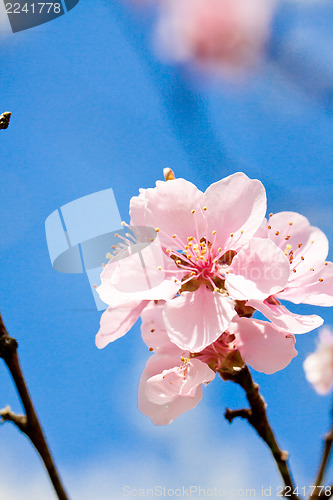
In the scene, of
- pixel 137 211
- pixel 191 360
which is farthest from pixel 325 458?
pixel 137 211

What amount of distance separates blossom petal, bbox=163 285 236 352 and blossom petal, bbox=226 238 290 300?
0.10 feet

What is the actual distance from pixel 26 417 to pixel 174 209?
40cm

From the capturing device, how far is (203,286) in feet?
2.61

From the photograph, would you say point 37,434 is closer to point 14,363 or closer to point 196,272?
point 14,363

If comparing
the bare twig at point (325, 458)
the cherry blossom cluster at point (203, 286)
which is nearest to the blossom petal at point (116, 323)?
the cherry blossom cluster at point (203, 286)

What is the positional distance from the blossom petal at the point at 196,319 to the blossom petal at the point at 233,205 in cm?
12

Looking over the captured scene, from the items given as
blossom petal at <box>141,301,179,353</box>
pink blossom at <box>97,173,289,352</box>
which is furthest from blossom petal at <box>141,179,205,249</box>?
blossom petal at <box>141,301,179,353</box>

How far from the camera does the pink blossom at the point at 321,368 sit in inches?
31.9

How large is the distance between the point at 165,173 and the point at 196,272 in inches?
7.1

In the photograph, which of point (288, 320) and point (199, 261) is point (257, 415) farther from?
point (199, 261)

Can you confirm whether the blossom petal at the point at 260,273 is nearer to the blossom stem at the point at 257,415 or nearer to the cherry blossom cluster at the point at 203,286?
the cherry blossom cluster at the point at 203,286

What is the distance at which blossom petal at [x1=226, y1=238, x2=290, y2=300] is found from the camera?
71cm

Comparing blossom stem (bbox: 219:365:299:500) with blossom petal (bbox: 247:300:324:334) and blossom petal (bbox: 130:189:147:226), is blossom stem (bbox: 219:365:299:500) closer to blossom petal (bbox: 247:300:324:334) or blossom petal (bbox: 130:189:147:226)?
blossom petal (bbox: 247:300:324:334)

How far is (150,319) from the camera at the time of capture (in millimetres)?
793
